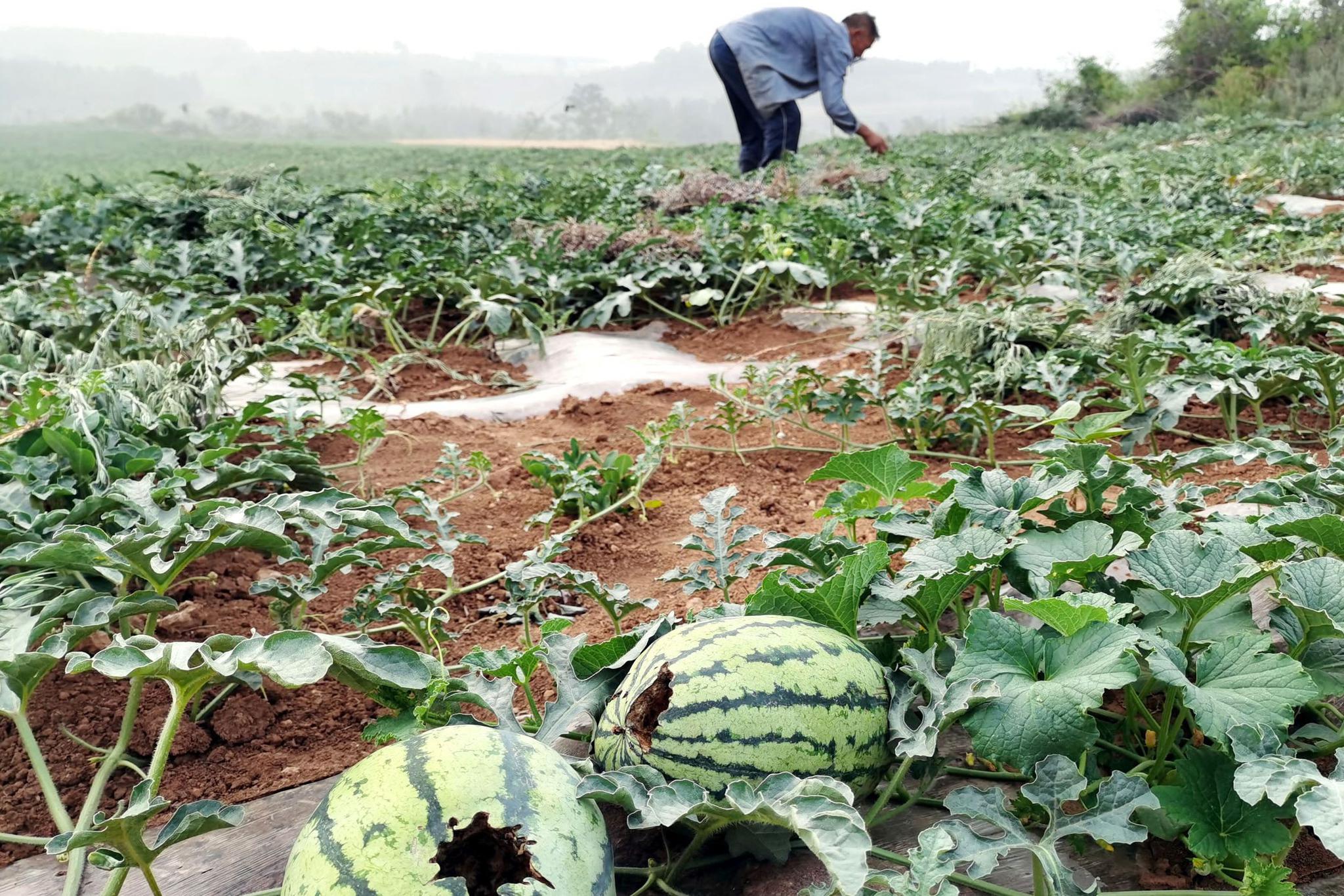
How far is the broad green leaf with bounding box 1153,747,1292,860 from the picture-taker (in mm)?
1229

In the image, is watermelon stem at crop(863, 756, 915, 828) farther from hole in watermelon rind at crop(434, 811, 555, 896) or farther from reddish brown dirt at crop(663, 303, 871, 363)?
reddish brown dirt at crop(663, 303, 871, 363)

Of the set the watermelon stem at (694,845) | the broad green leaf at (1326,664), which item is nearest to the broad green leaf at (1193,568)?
the broad green leaf at (1326,664)

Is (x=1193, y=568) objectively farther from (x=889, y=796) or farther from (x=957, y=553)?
(x=889, y=796)

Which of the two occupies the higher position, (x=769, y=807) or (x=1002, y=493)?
(x=1002, y=493)

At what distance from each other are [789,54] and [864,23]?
1.04 m

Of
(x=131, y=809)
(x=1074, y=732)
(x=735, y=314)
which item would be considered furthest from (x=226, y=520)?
(x=735, y=314)

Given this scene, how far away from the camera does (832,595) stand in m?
1.55

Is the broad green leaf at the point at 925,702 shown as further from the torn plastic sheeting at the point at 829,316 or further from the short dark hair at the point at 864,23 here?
the short dark hair at the point at 864,23

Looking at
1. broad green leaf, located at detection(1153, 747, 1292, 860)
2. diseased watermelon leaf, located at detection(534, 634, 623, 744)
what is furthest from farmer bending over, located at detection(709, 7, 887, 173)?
broad green leaf, located at detection(1153, 747, 1292, 860)

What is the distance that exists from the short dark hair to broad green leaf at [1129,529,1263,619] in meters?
11.6

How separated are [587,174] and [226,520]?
11458 millimetres

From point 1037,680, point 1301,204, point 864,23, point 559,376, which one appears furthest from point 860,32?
point 1037,680

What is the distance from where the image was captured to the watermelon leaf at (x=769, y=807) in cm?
110

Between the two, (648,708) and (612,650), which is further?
(612,650)
